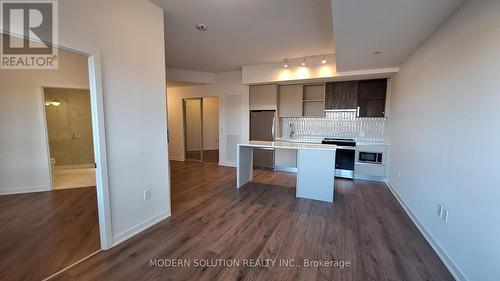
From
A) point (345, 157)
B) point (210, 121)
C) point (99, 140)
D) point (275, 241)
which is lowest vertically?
point (275, 241)

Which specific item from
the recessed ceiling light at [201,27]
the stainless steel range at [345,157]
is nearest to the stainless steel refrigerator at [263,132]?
the stainless steel range at [345,157]

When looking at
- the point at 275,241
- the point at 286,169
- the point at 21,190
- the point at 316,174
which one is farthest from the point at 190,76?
the point at 275,241

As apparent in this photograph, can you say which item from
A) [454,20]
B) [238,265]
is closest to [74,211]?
[238,265]

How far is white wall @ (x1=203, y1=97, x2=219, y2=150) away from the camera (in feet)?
23.6

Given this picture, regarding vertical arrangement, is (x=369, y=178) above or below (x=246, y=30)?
below

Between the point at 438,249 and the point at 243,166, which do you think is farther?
the point at 243,166

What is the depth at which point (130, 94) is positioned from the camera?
2.25 metres

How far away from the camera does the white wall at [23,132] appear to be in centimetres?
353

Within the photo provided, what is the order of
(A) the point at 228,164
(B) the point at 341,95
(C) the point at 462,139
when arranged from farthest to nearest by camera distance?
(A) the point at 228,164 → (B) the point at 341,95 → (C) the point at 462,139

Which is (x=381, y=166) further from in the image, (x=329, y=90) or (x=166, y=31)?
(x=166, y=31)

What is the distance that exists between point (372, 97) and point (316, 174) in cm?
268

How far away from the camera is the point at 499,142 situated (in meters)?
1.36

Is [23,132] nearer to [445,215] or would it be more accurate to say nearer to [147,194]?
[147,194]

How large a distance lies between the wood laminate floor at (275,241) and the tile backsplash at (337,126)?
71.1 inches
